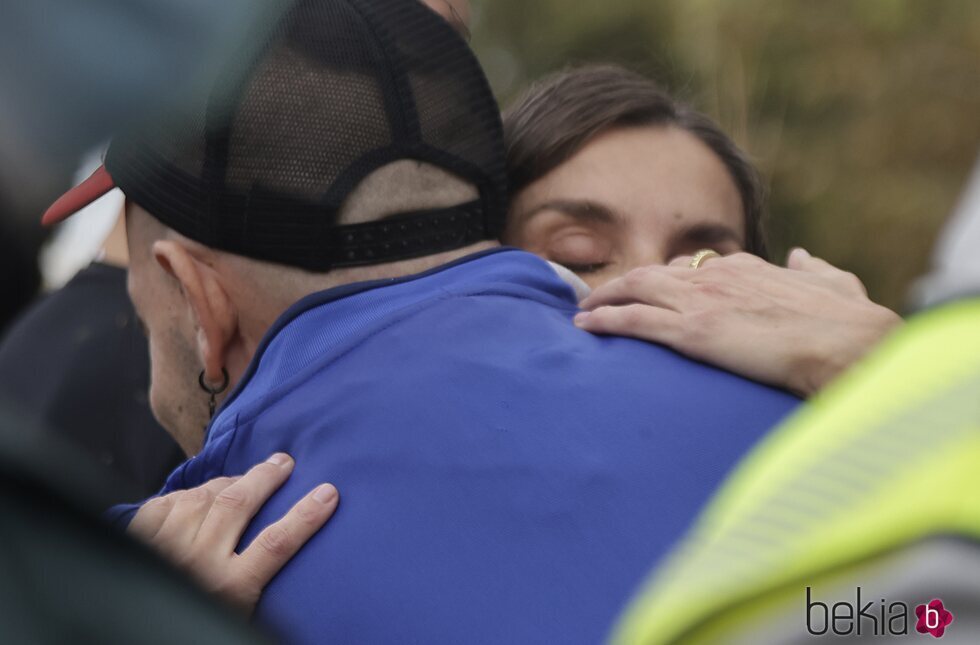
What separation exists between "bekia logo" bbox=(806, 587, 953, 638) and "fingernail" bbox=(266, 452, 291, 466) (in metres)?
1.04

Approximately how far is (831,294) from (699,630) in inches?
54.8

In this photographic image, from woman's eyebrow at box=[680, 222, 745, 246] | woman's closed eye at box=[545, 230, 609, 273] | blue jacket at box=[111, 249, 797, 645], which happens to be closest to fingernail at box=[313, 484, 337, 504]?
blue jacket at box=[111, 249, 797, 645]

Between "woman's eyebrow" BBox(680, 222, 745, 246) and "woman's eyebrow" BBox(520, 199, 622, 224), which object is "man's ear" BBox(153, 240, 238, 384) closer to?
"woman's eyebrow" BBox(520, 199, 622, 224)

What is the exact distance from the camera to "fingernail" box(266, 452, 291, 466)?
1507 millimetres

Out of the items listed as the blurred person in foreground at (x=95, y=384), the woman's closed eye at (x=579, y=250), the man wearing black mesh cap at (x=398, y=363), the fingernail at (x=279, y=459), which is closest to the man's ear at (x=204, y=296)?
the man wearing black mesh cap at (x=398, y=363)

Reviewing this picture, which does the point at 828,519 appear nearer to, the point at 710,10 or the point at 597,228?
the point at 597,228

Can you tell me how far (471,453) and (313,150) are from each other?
1.92 feet

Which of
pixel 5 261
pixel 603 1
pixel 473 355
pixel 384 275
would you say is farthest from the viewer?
pixel 603 1

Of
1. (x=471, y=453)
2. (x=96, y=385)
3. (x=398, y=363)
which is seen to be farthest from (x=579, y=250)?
(x=96, y=385)

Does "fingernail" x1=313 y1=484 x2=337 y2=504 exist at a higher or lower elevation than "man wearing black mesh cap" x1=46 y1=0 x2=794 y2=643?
lower

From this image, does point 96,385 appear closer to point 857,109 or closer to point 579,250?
point 579,250

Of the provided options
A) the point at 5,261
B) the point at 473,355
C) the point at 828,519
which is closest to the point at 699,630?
the point at 828,519

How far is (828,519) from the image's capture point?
540 millimetres

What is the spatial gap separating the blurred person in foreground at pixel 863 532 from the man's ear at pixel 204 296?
4.50 feet
